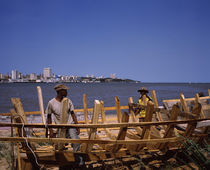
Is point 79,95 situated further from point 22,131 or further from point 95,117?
point 95,117

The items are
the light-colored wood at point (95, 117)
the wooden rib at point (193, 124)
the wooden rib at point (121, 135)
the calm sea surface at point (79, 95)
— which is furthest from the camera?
the calm sea surface at point (79, 95)

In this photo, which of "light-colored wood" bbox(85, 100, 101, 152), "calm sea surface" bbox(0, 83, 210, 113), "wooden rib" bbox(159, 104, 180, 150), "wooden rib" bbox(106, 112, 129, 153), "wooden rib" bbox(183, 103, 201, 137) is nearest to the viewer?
"light-colored wood" bbox(85, 100, 101, 152)

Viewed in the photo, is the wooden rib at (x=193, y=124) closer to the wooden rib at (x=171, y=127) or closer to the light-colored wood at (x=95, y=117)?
the wooden rib at (x=171, y=127)

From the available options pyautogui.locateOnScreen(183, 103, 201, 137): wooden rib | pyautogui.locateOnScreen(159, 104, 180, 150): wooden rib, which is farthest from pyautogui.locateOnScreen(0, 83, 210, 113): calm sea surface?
pyautogui.locateOnScreen(183, 103, 201, 137): wooden rib

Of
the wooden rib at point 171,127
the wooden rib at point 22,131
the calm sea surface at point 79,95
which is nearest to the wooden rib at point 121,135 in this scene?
the wooden rib at point 171,127

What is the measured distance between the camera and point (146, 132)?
3.98m

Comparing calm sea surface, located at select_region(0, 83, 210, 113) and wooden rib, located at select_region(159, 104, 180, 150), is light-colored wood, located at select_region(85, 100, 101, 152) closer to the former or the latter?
wooden rib, located at select_region(159, 104, 180, 150)

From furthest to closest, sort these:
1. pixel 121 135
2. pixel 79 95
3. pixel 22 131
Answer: pixel 79 95
pixel 121 135
pixel 22 131

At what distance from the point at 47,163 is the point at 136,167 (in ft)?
8.65

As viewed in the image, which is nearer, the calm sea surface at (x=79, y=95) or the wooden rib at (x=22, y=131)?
the wooden rib at (x=22, y=131)

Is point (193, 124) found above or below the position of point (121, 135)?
above

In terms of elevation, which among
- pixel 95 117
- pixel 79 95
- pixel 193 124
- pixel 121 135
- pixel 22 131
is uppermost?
pixel 95 117

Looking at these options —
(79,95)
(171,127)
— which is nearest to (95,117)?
(171,127)

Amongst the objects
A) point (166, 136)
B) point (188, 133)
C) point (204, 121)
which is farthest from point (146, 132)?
point (204, 121)
